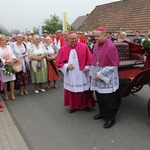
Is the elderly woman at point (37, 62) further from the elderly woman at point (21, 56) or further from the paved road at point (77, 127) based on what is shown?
the paved road at point (77, 127)

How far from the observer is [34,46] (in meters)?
6.84

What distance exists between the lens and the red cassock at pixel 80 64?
196 inches

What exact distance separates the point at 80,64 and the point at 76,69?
138 millimetres

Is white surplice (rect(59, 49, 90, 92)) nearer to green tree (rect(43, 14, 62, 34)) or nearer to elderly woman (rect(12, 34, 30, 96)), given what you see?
elderly woman (rect(12, 34, 30, 96))

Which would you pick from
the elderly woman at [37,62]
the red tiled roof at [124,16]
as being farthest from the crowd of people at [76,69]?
the red tiled roof at [124,16]

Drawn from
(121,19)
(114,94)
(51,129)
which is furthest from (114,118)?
(121,19)

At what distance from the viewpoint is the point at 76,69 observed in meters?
5.00

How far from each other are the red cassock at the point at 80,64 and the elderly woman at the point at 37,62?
5.99 ft

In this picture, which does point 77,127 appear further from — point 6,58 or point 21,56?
point 21,56

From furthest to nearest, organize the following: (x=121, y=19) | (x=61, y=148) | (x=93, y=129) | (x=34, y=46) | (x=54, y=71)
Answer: (x=121, y=19)
(x=54, y=71)
(x=34, y=46)
(x=93, y=129)
(x=61, y=148)

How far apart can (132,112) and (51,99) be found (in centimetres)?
232

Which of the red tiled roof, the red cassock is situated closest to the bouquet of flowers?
the red cassock

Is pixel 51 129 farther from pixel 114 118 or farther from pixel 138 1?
pixel 138 1

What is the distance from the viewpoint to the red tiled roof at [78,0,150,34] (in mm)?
18681
